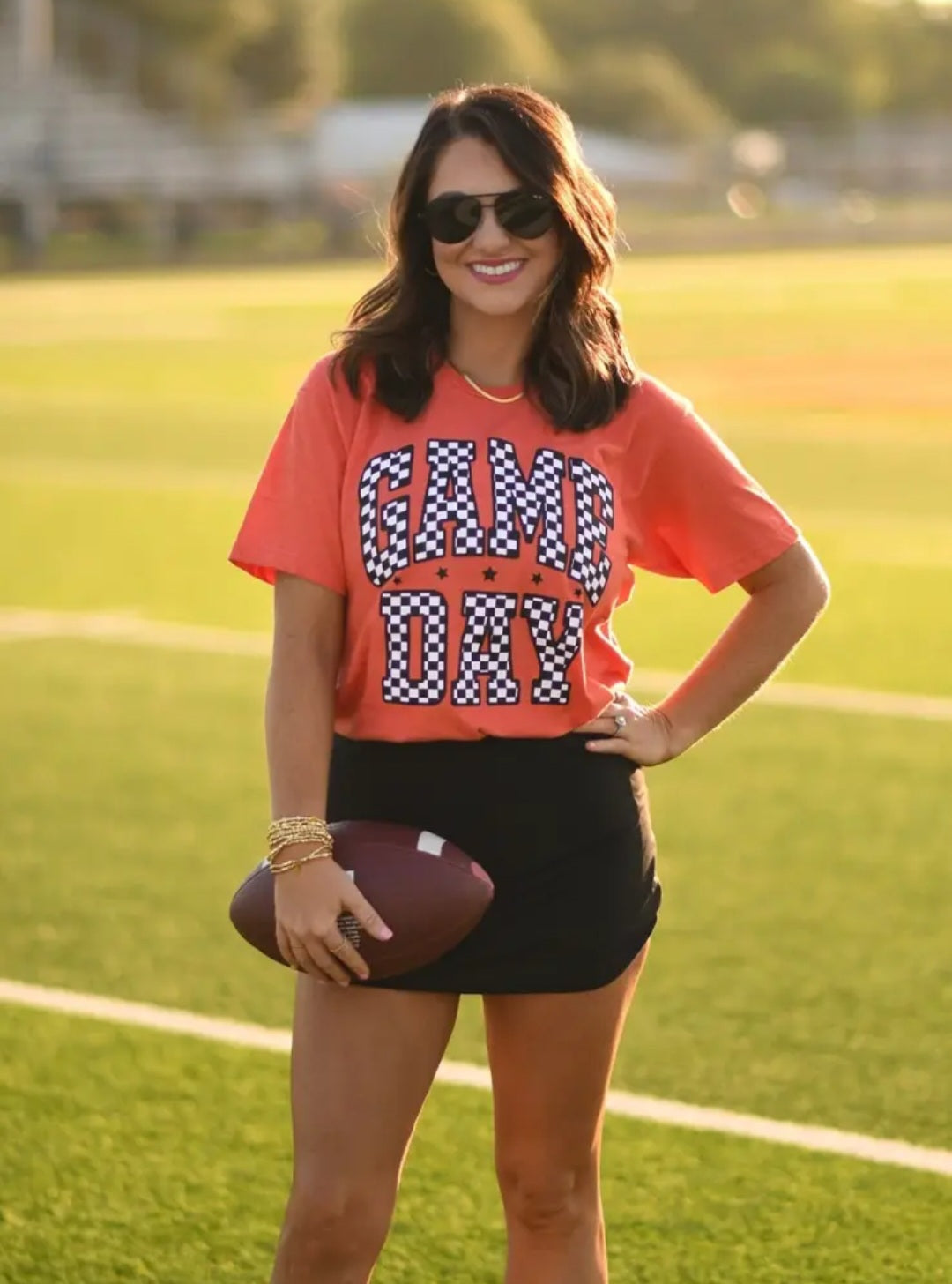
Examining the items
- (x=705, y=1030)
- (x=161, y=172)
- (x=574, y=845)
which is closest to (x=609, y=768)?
(x=574, y=845)

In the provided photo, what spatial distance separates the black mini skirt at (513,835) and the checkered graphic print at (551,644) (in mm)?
67

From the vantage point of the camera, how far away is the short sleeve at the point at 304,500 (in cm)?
321

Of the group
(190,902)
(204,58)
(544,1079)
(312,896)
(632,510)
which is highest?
(204,58)

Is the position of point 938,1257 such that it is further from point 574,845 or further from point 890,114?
point 890,114

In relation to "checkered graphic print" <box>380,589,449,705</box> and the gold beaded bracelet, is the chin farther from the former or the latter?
the gold beaded bracelet

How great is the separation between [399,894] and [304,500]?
53 centimetres

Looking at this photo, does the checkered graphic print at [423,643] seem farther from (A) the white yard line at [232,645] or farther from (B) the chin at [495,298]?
(A) the white yard line at [232,645]

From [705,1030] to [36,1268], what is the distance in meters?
1.85

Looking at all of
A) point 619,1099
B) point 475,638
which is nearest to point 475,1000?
point 619,1099

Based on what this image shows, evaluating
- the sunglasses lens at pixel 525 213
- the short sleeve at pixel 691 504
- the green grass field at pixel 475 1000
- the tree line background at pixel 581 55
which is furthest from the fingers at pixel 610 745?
the tree line background at pixel 581 55

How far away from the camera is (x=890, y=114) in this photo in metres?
139

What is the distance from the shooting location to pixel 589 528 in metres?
3.30

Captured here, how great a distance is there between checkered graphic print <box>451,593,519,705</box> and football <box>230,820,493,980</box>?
210 mm

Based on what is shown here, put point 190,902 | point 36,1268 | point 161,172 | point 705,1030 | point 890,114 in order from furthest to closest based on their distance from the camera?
1. point 890,114
2. point 161,172
3. point 190,902
4. point 705,1030
5. point 36,1268
